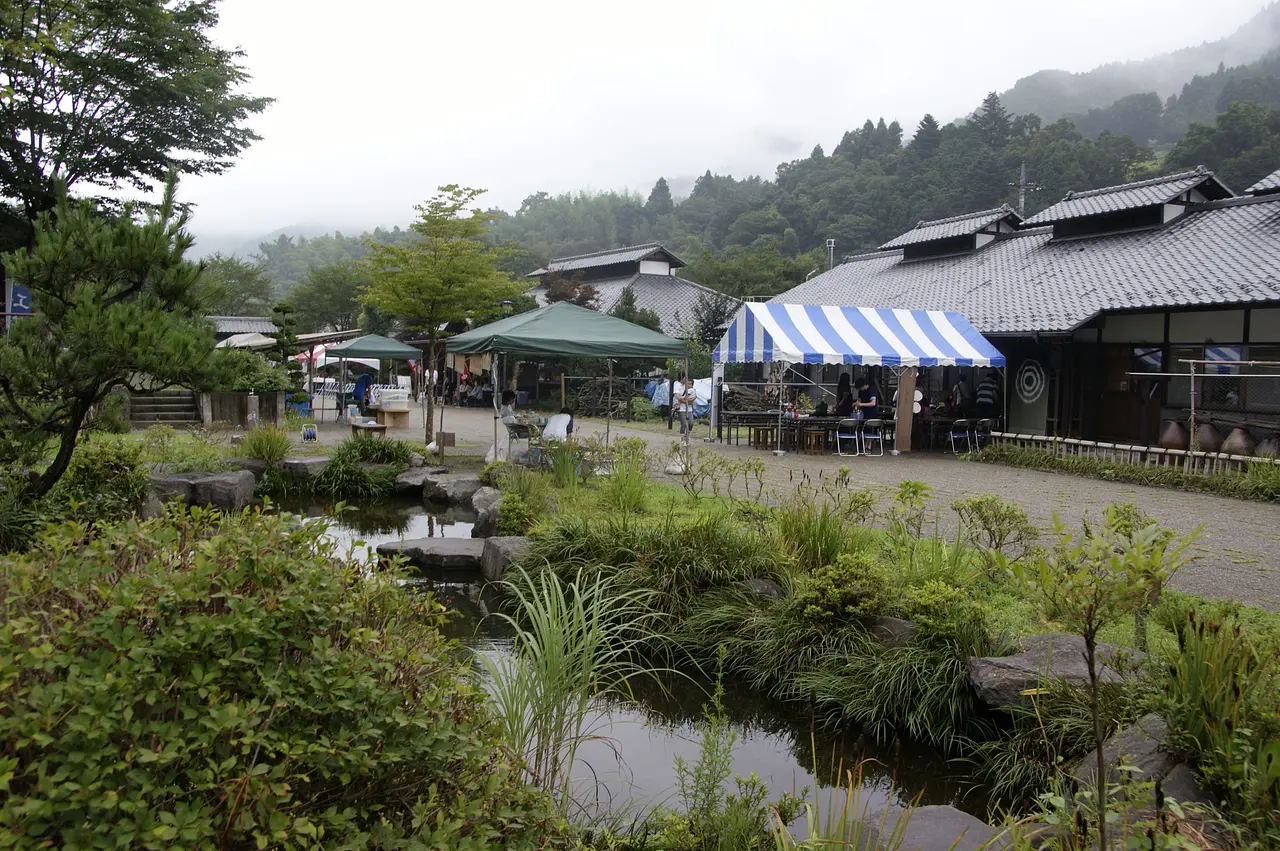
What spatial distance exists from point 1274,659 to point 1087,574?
68.2 inches

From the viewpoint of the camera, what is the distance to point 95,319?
5387 millimetres

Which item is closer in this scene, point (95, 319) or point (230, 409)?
point (95, 319)

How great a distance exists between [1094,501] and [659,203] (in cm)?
5431

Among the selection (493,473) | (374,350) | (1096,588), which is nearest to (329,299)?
(374,350)

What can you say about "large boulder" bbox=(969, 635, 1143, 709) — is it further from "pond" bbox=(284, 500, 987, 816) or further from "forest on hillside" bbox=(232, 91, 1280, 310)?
"forest on hillside" bbox=(232, 91, 1280, 310)

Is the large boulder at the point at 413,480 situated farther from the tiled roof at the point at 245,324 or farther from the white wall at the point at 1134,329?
the tiled roof at the point at 245,324

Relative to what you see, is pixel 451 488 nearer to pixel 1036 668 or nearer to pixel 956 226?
pixel 1036 668

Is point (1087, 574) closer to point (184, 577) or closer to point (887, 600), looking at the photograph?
point (184, 577)

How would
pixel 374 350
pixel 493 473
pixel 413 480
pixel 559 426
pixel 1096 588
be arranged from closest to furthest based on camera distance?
pixel 1096 588 → pixel 493 473 → pixel 413 480 → pixel 559 426 → pixel 374 350

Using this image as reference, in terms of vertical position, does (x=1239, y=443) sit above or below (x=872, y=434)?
above

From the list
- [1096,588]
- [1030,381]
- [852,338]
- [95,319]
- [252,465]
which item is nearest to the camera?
[1096,588]

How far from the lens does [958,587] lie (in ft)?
17.6

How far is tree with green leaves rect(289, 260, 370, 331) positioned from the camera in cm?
3822

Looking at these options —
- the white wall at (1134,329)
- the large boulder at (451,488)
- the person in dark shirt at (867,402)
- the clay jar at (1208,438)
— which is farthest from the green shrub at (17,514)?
the white wall at (1134,329)
